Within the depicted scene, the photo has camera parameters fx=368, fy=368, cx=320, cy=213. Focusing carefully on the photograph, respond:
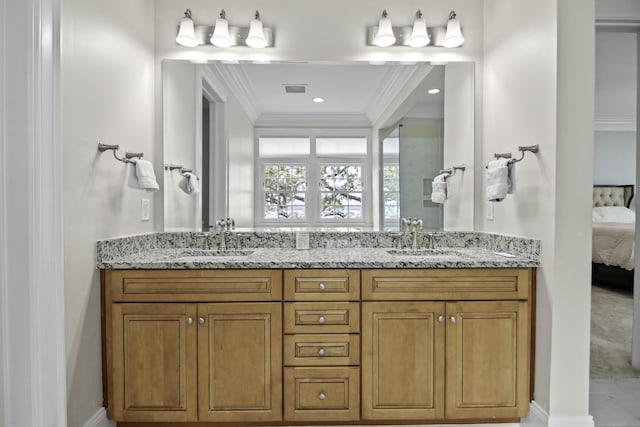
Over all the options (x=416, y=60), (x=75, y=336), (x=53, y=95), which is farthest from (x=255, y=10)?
(x=75, y=336)

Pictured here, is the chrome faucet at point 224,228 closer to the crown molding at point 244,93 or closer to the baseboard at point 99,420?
the crown molding at point 244,93

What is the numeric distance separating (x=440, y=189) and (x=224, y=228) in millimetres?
1420

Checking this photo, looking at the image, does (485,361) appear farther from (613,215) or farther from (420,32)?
(613,215)

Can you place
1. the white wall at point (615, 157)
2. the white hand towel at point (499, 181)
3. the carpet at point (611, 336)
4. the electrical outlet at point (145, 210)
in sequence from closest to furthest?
the white hand towel at point (499, 181) < the electrical outlet at point (145, 210) < the carpet at point (611, 336) < the white wall at point (615, 157)

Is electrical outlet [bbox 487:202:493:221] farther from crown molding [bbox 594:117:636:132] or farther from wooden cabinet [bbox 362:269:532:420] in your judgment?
crown molding [bbox 594:117:636:132]

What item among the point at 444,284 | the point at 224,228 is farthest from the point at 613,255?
the point at 224,228

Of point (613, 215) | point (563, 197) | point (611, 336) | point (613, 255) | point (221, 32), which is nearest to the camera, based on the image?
point (563, 197)

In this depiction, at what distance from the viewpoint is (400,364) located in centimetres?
178

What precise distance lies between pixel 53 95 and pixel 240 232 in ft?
3.99

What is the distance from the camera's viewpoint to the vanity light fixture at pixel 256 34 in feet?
7.38

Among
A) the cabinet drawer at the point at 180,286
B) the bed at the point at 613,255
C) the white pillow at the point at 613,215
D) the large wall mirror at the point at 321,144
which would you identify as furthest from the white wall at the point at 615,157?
the cabinet drawer at the point at 180,286

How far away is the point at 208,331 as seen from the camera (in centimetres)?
175

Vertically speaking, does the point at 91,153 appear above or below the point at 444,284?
above

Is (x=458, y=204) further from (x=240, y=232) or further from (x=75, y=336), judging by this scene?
(x=75, y=336)
